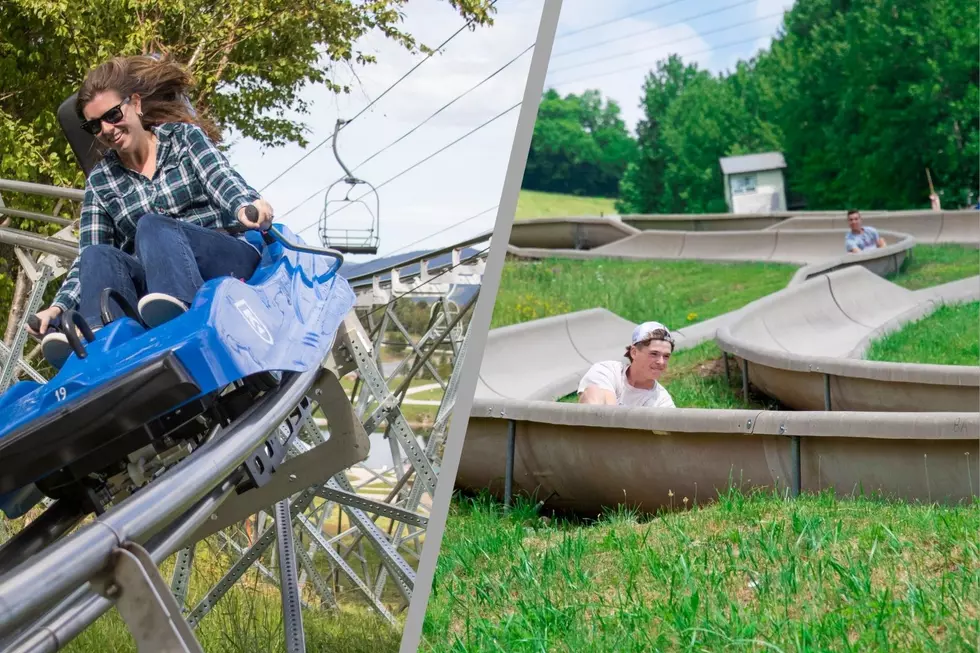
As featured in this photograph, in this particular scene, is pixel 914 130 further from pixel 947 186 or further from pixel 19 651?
pixel 19 651

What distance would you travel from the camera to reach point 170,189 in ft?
8.61

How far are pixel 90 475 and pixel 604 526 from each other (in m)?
1.49

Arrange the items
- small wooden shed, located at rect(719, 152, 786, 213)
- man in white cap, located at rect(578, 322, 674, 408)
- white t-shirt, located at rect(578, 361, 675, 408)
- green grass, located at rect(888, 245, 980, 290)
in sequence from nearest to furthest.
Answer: man in white cap, located at rect(578, 322, 674, 408), white t-shirt, located at rect(578, 361, 675, 408), green grass, located at rect(888, 245, 980, 290), small wooden shed, located at rect(719, 152, 786, 213)

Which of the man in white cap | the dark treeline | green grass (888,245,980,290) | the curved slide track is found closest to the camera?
the curved slide track

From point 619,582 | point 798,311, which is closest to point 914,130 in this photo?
point 798,311

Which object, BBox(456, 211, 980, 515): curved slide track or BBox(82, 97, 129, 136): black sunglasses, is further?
BBox(456, 211, 980, 515): curved slide track

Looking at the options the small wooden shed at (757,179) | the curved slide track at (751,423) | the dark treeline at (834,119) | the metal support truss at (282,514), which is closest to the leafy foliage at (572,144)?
the dark treeline at (834,119)

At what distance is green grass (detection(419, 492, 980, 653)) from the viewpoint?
1873 mm

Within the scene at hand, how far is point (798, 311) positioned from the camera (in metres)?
8.33

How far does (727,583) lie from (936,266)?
1032 cm

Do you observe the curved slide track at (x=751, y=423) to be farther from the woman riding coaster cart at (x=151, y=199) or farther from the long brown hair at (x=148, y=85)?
the long brown hair at (x=148, y=85)

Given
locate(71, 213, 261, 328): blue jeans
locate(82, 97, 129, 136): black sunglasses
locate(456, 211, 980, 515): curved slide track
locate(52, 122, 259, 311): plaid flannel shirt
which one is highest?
locate(82, 97, 129, 136): black sunglasses

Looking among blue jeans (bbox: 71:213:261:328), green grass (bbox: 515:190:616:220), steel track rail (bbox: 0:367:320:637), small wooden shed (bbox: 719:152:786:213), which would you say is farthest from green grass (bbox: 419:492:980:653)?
small wooden shed (bbox: 719:152:786:213)

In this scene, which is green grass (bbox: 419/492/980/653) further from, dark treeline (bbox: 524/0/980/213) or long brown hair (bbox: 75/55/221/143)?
dark treeline (bbox: 524/0/980/213)
